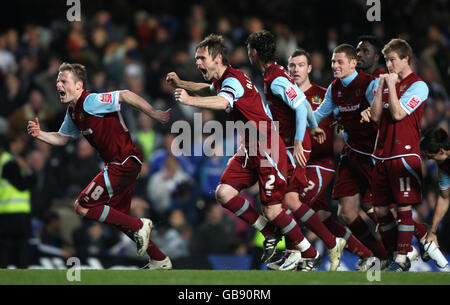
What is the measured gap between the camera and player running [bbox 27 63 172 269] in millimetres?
8031

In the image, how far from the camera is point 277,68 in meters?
8.22

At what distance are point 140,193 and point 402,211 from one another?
5806 millimetres

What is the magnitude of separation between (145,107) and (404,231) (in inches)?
116

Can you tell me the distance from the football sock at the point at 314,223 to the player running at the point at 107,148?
1625 mm

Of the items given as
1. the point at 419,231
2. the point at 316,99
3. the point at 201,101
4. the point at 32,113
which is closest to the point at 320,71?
the point at 316,99

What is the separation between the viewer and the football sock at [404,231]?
8.21 metres

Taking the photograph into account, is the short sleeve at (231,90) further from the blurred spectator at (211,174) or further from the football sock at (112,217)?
the blurred spectator at (211,174)

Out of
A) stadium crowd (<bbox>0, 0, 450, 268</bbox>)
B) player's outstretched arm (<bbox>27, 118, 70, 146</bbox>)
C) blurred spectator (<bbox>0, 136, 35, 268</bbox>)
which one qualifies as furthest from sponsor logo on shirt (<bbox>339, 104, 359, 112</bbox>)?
blurred spectator (<bbox>0, 136, 35, 268</bbox>)

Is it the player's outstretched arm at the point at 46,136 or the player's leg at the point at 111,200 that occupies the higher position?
the player's outstretched arm at the point at 46,136

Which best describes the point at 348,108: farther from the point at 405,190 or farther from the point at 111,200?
the point at 111,200

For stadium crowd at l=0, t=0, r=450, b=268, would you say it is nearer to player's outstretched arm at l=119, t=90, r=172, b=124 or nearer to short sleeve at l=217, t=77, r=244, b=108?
player's outstretched arm at l=119, t=90, r=172, b=124

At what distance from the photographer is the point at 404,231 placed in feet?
26.9

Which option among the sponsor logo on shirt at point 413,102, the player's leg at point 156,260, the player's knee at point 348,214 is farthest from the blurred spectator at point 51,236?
the sponsor logo on shirt at point 413,102

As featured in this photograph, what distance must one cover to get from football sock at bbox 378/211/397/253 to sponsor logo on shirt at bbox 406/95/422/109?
47.4 inches
